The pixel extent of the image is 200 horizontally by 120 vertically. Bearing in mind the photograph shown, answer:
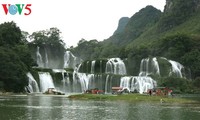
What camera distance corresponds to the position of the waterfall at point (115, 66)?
10231 centimetres

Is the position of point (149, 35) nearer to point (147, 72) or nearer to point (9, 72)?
point (147, 72)

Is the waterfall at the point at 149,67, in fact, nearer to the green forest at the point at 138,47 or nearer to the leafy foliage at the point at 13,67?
the green forest at the point at 138,47

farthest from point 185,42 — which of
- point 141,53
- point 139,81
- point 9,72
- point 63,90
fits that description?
point 9,72

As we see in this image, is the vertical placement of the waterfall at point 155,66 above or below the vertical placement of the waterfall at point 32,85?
above

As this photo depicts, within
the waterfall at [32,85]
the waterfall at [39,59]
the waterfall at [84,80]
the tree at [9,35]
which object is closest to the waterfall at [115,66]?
the waterfall at [84,80]

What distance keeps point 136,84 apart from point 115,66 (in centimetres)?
1770

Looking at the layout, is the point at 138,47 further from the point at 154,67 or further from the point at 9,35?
the point at 9,35

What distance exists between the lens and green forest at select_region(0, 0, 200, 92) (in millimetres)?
75375

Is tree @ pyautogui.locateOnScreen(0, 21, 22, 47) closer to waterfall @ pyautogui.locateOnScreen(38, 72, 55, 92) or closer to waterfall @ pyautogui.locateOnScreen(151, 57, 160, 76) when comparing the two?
waterfall @ pyautogui.locateOnScreen(38, 72, 55, 92)

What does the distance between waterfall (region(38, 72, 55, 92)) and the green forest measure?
3.00m

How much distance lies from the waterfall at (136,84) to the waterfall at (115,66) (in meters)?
15.2

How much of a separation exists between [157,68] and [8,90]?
42.3 metres

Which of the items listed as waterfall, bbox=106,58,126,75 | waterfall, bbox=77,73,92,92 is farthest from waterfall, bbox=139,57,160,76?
waterfall, bbox=77,73,92,92

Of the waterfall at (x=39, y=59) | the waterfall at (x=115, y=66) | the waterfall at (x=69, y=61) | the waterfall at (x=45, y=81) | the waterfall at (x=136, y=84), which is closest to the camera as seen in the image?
the waterfall at (x=45, y=81)
